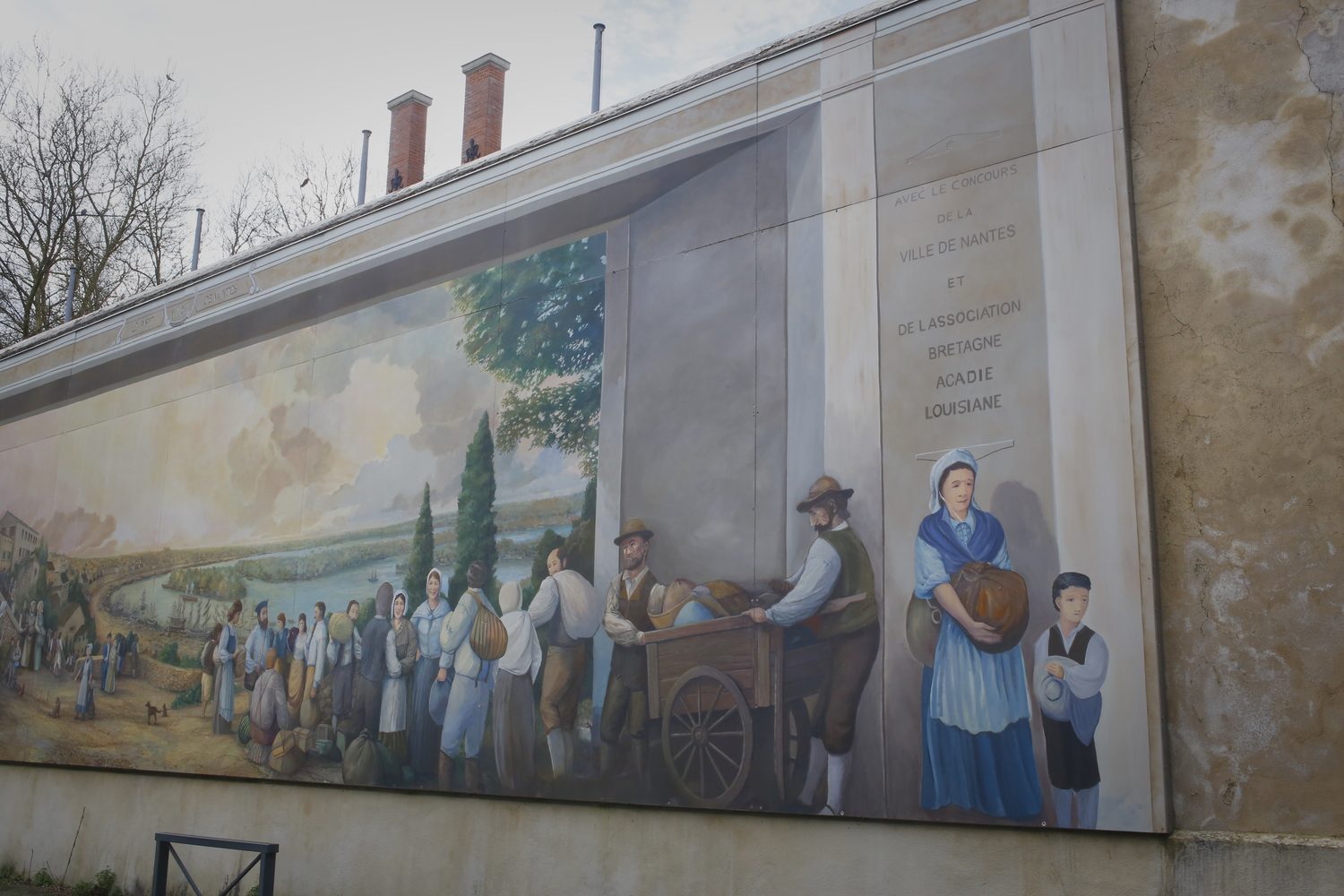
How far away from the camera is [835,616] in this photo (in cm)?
703

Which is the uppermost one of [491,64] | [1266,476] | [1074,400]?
[491,64]

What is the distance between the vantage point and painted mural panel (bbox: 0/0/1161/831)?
6352mm

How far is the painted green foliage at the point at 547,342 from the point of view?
8938mm

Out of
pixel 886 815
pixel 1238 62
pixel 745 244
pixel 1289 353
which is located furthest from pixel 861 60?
pixel 886 815

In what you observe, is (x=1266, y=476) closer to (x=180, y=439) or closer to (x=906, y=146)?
(x=906, y=146)

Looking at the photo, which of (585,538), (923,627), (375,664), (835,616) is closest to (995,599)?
(923,627)

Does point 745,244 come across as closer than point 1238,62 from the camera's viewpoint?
No

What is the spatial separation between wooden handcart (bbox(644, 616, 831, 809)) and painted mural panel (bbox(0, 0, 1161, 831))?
2cm

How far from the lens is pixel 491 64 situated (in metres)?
14.1

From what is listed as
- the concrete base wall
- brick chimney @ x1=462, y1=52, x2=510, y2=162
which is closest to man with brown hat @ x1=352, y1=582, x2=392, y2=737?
the concrete base wall

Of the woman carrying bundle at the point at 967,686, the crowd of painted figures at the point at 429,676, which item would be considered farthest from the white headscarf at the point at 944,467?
the crowd of painted figures at the point at 429,676

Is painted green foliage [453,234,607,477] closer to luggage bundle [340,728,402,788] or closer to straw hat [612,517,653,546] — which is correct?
straw hat [612,517,653,546]

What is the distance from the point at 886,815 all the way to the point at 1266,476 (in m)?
2.75

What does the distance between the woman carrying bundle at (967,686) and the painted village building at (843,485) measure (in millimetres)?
22
